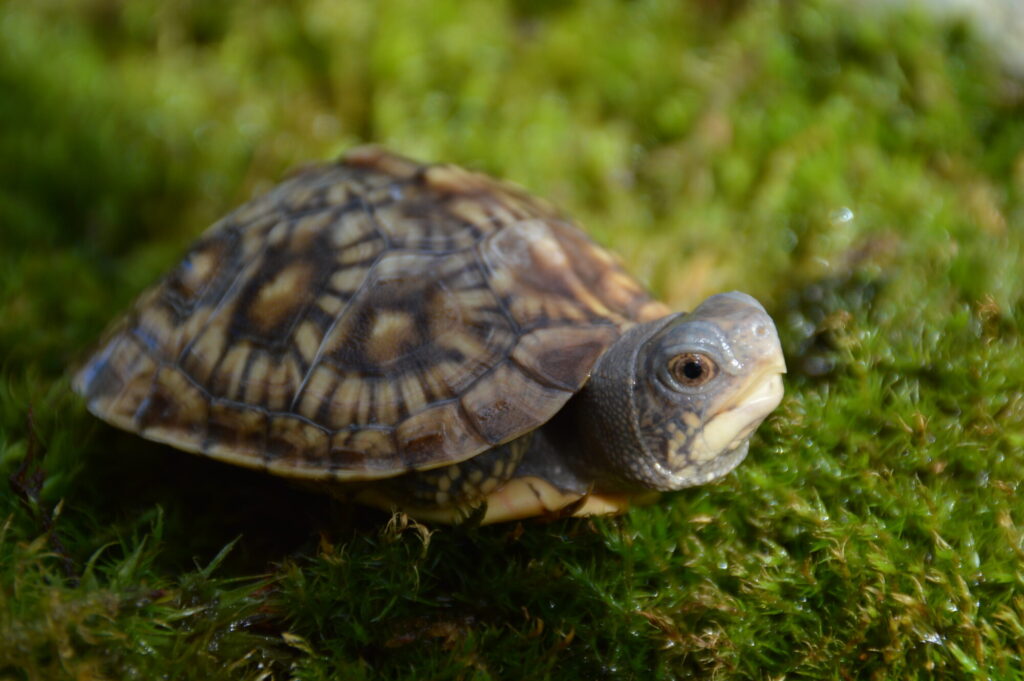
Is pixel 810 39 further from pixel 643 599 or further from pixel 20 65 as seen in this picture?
pixel 20 65

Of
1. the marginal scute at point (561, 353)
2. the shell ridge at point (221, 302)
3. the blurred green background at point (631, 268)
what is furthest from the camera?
the shell ridge at point (221, 302)

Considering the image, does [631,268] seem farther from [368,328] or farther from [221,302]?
[221,302]

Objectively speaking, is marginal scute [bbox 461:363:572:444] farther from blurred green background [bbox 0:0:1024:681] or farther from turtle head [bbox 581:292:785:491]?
blurred green background [bbox 0:0:1024:681]

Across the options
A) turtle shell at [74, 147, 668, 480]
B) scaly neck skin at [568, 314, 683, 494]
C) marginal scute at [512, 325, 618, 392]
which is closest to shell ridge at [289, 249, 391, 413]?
turtle shell at [74, 147, 668, 480]

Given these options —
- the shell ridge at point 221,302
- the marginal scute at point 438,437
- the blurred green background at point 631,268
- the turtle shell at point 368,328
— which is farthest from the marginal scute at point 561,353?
the shell ridge at point 221,302

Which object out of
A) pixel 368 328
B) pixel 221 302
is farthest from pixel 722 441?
pixel 221 302

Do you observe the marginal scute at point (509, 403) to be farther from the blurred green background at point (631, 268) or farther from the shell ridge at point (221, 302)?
the shell ridge at point (221, 302)

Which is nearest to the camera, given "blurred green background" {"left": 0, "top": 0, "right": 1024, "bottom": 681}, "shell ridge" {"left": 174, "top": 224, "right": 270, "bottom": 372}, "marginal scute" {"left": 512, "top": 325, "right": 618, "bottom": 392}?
"blurred green background" {"left": 0, "top": 0, "right": 1024, "bottom": 681}

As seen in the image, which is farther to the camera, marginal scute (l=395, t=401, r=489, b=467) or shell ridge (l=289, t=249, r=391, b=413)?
shell ridge (l=289, t=249, r=391, b=413)
